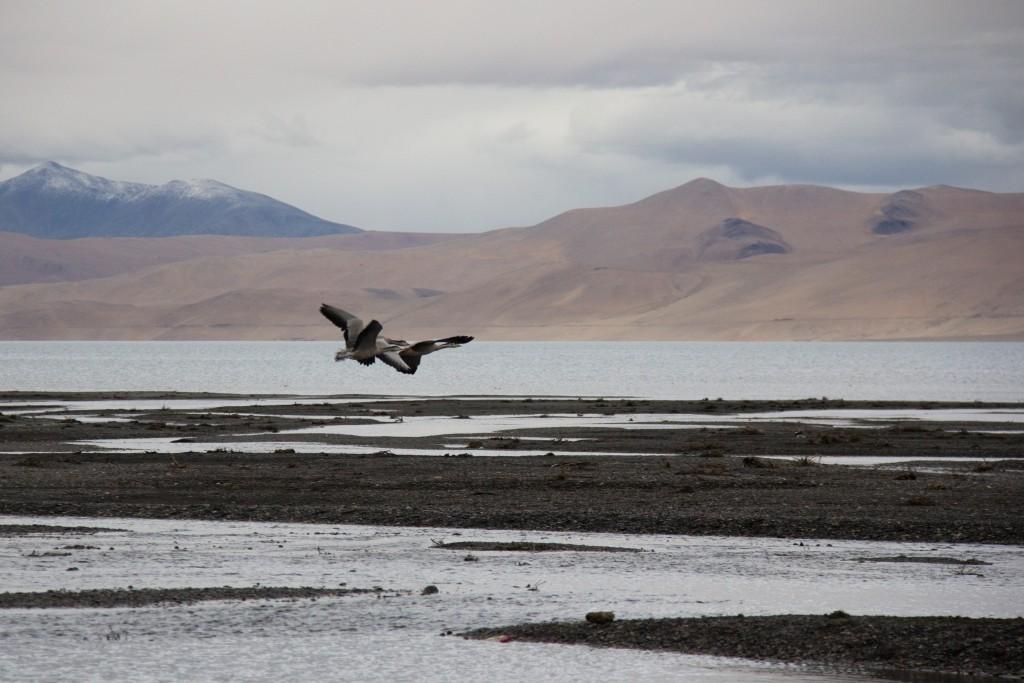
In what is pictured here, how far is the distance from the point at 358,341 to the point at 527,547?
6007 millimetres

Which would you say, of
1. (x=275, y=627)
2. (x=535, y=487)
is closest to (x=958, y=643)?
(x=275, y=627)

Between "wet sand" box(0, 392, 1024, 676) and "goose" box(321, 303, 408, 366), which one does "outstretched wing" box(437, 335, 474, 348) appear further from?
"wet sand" box(0, 392, 1024, 676)

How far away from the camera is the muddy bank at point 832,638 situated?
46.3 ft

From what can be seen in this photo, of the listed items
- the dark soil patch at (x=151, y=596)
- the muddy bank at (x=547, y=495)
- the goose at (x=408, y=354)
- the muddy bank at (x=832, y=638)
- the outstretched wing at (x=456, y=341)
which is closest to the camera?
the muddy bank at (x=832, y=638)

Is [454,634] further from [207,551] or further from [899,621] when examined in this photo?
[207,551]

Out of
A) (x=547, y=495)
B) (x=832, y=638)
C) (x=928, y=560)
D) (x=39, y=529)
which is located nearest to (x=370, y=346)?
(x=832, y=638)

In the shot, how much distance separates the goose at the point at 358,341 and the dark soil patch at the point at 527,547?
548 centimetres

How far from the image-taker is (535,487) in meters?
28.5

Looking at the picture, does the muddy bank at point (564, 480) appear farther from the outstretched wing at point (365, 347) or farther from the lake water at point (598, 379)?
the lake water at point (598, 379)

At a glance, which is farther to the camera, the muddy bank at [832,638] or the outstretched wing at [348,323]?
the outstretched wing at [348,323]

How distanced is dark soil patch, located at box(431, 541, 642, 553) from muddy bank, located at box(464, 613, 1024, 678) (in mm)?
5164

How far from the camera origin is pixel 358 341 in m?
16.4

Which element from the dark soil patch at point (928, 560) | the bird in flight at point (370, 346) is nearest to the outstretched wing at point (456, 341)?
the bird in flight at point (370, 346)

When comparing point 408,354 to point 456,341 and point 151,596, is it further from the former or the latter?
point 151,596
